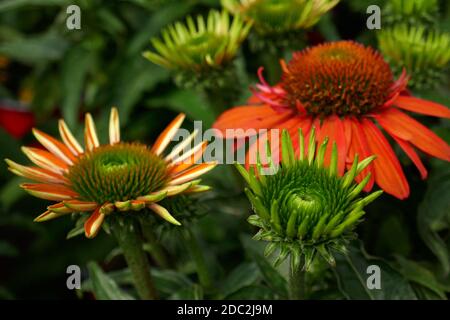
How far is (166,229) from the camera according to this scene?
25.4 inches

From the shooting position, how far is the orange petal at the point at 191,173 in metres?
0.61

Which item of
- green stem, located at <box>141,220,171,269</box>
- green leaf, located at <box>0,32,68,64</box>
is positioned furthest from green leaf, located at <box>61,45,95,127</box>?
green stem, located at <box>141,220,171,269</box>

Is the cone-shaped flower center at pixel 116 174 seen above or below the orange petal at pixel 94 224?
above

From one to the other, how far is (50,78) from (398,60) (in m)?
0.82

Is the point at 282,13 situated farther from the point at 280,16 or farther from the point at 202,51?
the point at 202,51

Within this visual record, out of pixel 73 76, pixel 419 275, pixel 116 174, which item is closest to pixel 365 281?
pixel 419 275

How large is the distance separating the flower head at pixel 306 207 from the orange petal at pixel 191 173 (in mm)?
96

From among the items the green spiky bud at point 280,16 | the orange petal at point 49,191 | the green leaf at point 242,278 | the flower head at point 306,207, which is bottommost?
the green leaf at point 242,278

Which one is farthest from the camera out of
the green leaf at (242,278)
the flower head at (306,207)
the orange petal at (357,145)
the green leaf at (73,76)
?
the green leaf at (73,76)

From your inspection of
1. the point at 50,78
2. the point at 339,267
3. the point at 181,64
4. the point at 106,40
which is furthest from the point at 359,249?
the point at 50,78

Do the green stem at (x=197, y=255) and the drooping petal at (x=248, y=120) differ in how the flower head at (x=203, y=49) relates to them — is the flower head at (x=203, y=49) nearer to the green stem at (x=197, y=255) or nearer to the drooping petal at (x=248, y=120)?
the drooping petal at (x=248, y=120)

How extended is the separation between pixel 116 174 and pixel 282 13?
302mm

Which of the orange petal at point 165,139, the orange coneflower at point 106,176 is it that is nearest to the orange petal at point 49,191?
the orange coneflower at point 106,176

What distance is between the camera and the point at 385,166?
602 millimetres
